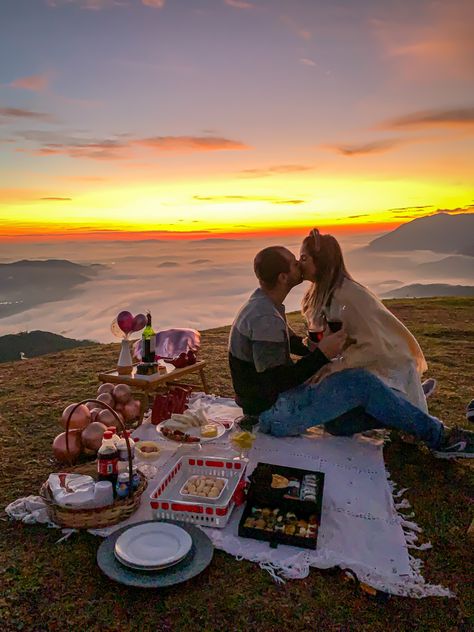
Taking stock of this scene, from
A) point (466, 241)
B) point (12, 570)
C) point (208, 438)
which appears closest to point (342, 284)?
point (208, 438)

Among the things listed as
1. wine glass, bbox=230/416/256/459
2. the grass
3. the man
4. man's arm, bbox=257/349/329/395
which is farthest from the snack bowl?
man's arm, bbox=257/349/329/395

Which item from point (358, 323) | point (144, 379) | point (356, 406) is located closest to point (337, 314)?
point (358, 323)

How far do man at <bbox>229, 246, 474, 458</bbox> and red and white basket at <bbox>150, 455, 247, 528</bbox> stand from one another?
34.1 inches

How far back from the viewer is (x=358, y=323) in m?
4.96

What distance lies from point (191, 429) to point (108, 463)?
129 centimetres

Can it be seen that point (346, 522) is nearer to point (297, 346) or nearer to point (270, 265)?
point (270, 265)

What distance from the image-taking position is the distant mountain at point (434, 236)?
15100 centimetres

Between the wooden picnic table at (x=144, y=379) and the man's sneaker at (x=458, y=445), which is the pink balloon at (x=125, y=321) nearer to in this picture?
the wooden picnic table at (x=144, y=379)

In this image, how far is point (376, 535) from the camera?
3713 mm

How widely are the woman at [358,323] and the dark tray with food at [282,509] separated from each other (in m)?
1.27

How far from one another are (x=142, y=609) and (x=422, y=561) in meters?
1.81

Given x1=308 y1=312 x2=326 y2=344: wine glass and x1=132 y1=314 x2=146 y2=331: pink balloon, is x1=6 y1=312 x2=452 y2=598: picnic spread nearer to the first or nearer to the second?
x1=308 y1=312 x2=326 y2=344: wine glass

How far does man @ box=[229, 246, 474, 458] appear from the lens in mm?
4633

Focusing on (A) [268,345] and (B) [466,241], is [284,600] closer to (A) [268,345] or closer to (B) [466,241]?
(A) [268,345]
